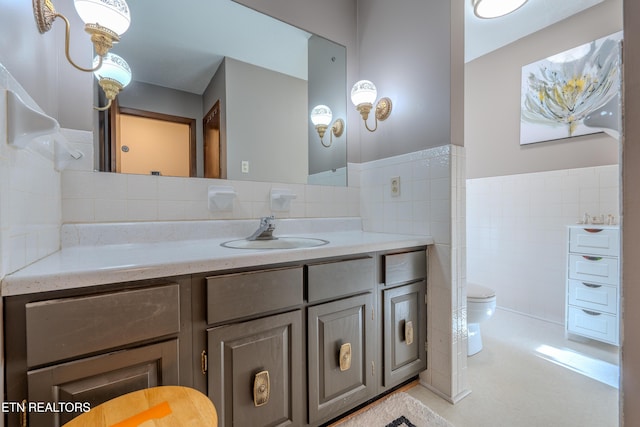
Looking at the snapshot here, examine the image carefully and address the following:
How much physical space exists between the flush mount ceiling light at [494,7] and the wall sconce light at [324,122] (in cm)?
127

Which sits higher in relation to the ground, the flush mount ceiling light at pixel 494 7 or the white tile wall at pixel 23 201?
the flush mount ceiling light at pixel 494 7

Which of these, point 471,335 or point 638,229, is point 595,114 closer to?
point 638,229

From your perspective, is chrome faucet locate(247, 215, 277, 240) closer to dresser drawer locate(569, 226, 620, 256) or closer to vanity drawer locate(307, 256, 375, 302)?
vanity drawer locate(307, 256, 375, 302)

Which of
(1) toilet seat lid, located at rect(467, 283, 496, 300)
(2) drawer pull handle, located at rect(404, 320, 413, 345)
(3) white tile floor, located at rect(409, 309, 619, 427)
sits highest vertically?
(1) toilet seat lid, located at rect(467, 283, 496, 300)

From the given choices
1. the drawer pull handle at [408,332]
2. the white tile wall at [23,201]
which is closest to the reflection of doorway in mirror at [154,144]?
the white tile wall at [23,201]

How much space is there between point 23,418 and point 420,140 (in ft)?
5.69

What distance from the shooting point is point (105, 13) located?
0.95 m

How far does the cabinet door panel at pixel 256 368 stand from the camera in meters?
0.85

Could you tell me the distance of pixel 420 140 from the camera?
1495 mm

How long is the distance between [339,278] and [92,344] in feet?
2.55

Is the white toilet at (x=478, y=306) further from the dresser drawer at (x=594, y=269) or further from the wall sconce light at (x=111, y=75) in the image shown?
the wall sconce light at (x=111, y=75)

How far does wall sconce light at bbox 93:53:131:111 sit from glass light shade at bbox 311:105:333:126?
1.01 metres

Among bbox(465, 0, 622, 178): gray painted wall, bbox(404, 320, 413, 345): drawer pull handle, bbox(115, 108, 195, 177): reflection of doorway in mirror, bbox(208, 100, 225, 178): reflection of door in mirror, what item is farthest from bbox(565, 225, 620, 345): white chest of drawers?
bbox(115, 108, 195, 177): reflection of doorway in mirror

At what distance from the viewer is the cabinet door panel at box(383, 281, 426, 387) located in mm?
1284
